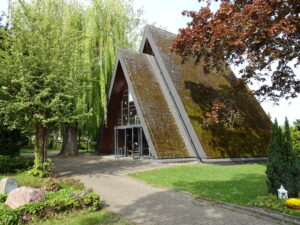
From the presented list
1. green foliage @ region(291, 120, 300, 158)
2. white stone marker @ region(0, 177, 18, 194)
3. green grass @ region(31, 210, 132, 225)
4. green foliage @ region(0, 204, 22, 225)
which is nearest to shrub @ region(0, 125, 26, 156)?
white stone marker @ region(0, 177, 18, 194)

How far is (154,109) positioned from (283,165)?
9.23m

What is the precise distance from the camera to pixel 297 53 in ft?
31.6

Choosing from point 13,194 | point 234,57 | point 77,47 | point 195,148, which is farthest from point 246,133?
point 13,194

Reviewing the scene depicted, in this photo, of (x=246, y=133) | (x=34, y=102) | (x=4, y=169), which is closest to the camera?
(x=34, y=102)

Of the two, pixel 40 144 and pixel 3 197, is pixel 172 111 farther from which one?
pixel 3 197

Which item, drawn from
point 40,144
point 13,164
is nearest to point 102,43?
point 40,144

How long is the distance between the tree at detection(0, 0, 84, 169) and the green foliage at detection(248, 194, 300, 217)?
7.52m

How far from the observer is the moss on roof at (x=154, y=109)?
539 inches

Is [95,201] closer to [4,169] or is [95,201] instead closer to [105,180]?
[105,180]

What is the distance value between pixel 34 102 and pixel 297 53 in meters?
10.7

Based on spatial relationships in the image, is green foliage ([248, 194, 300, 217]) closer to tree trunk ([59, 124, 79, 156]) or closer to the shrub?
the shrub

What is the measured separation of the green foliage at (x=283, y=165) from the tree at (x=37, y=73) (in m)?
7.60

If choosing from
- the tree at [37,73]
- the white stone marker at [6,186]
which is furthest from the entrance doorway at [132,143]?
the white stone marker at [6,186]

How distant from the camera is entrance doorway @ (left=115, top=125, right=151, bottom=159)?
667 inches
